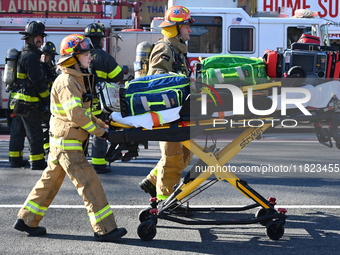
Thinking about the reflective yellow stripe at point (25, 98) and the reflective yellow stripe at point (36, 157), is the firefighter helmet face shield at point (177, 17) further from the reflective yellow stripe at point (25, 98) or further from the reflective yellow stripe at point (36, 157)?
the reflective yellow stripe at point (36, 157)

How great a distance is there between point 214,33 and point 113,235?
9503mm

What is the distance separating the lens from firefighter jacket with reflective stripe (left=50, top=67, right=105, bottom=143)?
5203mm

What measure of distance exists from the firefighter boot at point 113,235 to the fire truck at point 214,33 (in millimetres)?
8994

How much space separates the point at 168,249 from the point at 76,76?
1570 millimetres

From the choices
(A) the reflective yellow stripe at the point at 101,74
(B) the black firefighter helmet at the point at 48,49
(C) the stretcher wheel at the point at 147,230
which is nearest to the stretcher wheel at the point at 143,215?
(C) the stretcher wheel at the point at 147,230

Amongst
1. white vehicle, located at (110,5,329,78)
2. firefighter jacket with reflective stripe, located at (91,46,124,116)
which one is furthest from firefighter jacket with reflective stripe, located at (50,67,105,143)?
white vehicle, located at (110,5,329,78)

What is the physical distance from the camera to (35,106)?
27.8ft

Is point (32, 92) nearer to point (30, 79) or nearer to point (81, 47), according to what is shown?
point (30, 79)

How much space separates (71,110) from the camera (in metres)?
5.20

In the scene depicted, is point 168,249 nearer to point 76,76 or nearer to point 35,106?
point 76,76

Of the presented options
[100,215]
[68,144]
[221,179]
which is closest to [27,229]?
[100,215]

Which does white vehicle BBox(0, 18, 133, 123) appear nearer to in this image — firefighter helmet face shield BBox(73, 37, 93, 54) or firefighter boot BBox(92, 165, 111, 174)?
firefighter boot BBox(92, 165, 111, 174)

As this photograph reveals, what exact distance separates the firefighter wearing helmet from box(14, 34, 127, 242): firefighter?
0.91 meters

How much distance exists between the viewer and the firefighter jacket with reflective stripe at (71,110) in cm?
520
